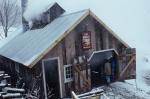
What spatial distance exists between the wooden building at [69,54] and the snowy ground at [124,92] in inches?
27.2

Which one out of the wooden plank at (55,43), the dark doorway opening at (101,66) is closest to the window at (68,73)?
the wooden plank at (55,43)

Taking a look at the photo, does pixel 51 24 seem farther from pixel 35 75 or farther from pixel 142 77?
pixel 142 77

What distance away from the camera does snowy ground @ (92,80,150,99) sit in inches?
600

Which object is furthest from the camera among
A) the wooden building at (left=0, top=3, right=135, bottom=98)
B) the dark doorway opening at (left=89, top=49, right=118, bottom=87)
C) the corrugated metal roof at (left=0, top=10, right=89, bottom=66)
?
the dark doorway opening at (left=89, top=49, right=118, bottom=87)

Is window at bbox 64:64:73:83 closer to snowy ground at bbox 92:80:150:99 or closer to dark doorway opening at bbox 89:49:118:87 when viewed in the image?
snowy ground at bbox 92:80:150:99

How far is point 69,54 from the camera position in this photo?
49.9 ft

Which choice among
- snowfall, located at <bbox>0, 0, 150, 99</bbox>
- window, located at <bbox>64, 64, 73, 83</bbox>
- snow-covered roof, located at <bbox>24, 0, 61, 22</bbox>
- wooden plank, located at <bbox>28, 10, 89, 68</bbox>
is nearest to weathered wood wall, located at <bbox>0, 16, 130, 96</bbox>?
window, located at <bbox>64, 64, 73, 83</bbox>

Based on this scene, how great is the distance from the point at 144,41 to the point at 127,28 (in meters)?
3.28

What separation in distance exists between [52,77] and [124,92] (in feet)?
15.8

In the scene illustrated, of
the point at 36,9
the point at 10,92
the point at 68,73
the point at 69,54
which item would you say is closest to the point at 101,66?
the point at 68,73

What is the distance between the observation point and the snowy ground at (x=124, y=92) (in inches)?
600

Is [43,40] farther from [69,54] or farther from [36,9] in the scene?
[36,9]

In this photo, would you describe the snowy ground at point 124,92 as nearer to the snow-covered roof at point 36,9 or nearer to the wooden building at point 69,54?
the wooden building at point 69,54

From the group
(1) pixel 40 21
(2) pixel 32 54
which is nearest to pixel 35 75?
(2) pixel 32 54
